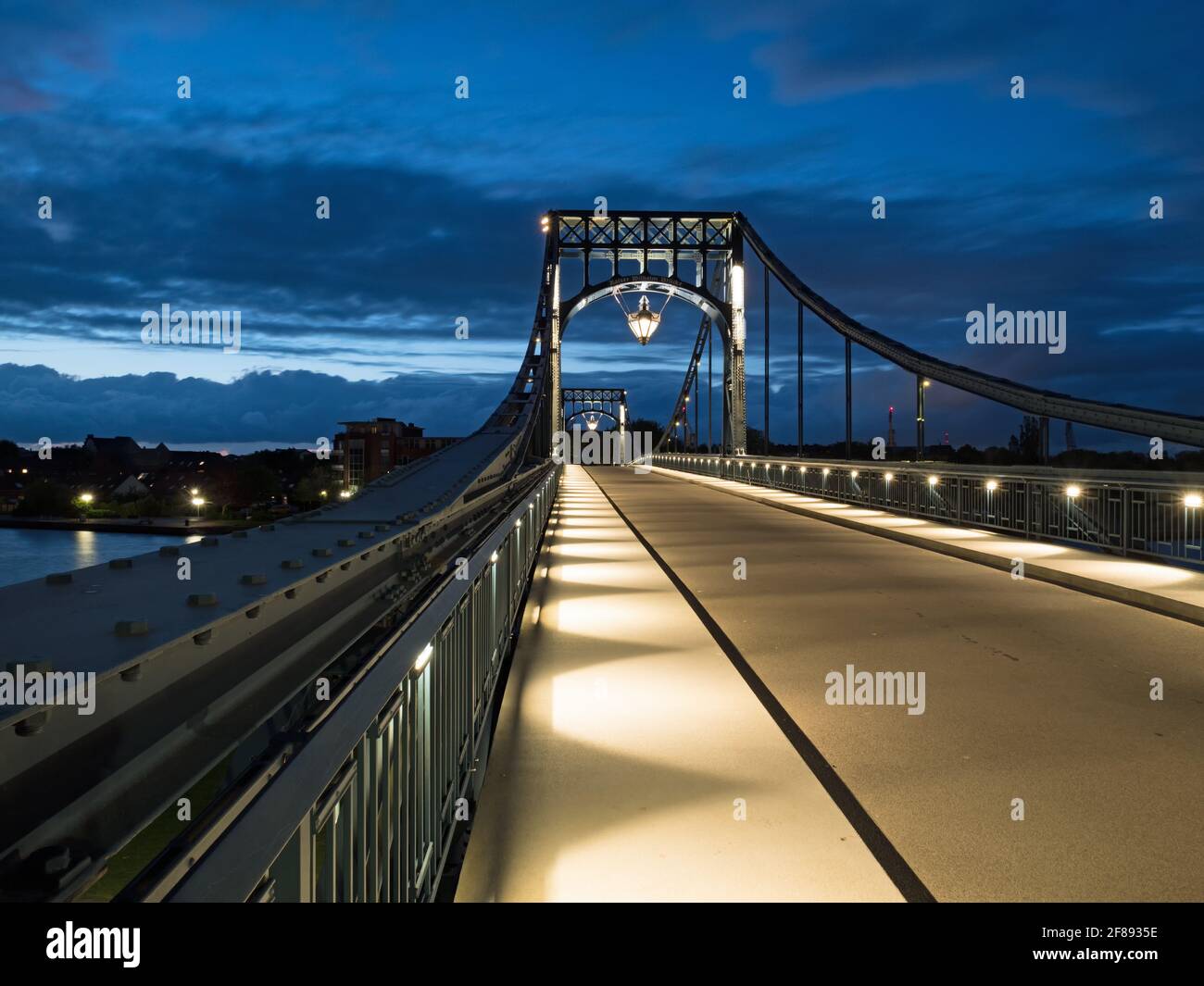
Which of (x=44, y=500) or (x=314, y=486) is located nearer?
(x=44, y=500)

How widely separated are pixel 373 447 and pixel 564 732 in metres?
58.9

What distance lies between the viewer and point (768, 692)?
5867 mm

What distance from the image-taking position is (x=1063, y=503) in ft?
49.7

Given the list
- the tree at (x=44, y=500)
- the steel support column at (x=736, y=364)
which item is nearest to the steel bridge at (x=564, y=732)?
the tree at (x=44, y=500)

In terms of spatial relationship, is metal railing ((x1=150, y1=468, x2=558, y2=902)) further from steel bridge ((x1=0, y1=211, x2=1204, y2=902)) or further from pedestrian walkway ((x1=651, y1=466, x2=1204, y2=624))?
pedestrian walkway ((x1=651, y1=466, x2=1204, y2=624))

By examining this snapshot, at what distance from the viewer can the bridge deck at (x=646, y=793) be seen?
325 centimetres

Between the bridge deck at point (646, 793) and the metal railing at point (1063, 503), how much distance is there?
26.0ft

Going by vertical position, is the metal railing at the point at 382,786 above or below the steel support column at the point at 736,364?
below

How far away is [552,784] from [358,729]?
243 centimetres

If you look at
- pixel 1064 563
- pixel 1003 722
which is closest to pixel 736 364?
pixel 1064 563

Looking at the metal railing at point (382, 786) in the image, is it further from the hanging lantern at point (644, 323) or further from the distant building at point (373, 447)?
the distant building at point (373, 447)

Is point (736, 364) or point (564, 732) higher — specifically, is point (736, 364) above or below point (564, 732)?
above

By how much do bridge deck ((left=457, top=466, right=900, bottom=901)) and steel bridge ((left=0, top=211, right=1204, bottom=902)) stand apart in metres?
0.02

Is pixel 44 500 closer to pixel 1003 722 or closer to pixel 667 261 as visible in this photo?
pixel 1003 722
